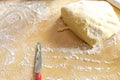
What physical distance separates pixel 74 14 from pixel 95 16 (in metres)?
0.07

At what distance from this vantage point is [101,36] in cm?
65

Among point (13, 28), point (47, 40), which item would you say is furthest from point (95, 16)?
point (13, 28)

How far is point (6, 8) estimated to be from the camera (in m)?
0.79

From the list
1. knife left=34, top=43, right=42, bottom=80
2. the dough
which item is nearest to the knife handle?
knife left=34, top=43, right=42, bottom=80

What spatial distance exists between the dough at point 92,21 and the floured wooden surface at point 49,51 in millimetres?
27

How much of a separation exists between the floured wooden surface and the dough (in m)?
0.03

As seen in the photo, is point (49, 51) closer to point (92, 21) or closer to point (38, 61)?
point (38, 61)

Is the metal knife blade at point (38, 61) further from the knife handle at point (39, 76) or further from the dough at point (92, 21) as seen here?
the dough at point (92, 21)

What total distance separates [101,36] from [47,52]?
174mm

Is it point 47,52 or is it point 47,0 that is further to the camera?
point 47,0

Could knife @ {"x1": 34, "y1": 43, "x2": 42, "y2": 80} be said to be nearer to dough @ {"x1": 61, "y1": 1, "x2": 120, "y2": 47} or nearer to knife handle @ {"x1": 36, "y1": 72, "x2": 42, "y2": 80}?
knife handle @ {"x1": 36, "y1": 72, "x2": 42, "y2": 80}

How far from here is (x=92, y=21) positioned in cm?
65

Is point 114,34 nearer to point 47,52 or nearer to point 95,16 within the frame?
point 95,16

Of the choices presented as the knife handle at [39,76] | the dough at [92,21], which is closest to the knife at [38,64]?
the knife handle at [39,76]
